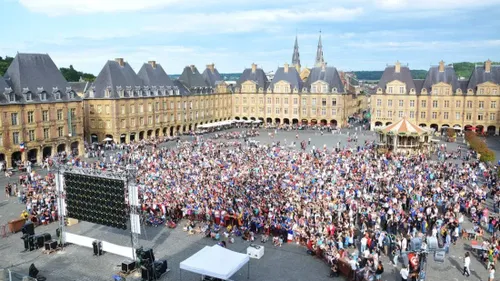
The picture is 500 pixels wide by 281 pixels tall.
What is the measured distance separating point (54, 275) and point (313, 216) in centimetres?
1381

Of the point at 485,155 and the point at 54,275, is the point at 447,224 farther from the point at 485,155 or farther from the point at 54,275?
the point at 485,155

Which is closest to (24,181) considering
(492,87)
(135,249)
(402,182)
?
(135,249)

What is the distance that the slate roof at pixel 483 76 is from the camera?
70.3 metres

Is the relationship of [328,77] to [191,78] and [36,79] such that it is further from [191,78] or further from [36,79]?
[36,79]

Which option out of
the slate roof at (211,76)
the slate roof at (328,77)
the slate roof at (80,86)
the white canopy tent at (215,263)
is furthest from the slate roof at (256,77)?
the white canopy tent at (215,263)

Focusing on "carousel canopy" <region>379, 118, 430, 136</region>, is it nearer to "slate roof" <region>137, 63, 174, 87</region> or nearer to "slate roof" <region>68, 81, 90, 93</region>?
"slate roof" <region>137, 63, 174, 87</region>

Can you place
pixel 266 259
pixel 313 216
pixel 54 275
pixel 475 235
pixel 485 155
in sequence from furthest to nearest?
pixel 485 155 < pixel 313 216 < pixel 475 235 < pixel 266 259 < pixel 54 275

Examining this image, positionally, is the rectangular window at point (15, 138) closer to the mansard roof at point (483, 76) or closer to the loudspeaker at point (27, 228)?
the loudspeaker at point (27, 228)

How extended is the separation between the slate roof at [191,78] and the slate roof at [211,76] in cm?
354

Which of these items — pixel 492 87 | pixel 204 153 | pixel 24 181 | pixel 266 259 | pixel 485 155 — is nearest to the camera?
pixel 266 259

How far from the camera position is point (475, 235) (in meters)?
23.6

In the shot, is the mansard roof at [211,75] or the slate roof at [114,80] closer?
the slate roof at [114,80]

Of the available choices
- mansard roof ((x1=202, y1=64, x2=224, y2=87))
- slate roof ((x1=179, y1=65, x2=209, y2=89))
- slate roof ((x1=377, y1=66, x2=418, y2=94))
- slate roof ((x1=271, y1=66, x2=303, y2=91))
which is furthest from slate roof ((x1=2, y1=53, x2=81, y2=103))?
slate roof ((x1=377, y1=66, x2=418, y2=94))

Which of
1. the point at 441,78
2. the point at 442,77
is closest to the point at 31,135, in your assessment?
the point at 441,78
